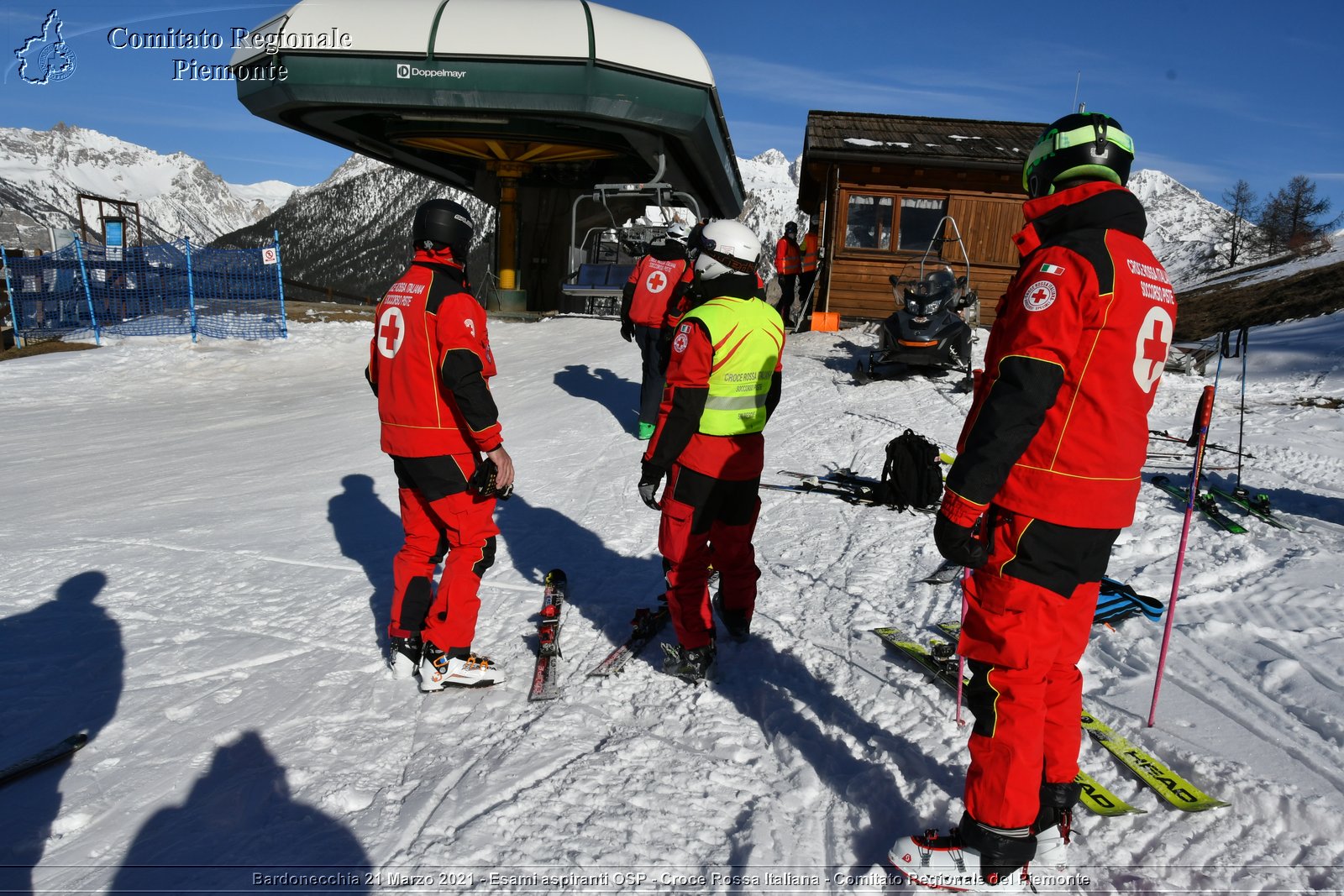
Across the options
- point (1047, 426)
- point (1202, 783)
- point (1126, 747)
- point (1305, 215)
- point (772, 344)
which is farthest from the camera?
point (1305, 215)

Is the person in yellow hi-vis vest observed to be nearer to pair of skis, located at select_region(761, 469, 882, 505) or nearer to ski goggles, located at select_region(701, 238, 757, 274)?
ski goggles, located at select_region(701, 238, 757, 274)

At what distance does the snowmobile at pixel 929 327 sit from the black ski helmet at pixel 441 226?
6903 mm

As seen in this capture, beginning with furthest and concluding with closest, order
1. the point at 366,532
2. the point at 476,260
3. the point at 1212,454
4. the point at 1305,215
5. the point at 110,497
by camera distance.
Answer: the point at 1305,215, the point at 476,260, the point at 1212,454, the point at 110,497, the point at 366,532

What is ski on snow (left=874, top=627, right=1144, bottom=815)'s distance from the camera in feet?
7.71

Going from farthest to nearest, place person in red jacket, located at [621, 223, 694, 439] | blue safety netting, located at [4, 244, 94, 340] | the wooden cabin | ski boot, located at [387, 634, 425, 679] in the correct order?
the wooden cabin
blue safety netting, located at [4, 244, 94, 340]
person in red jacket, located at [621, 223, 694, 439]
ski boot, located at [387, 634, 425, 679]

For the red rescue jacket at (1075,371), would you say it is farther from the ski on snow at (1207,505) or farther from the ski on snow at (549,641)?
the ski on snow at (1207,505)

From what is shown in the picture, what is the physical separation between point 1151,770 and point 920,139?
50.6 feet

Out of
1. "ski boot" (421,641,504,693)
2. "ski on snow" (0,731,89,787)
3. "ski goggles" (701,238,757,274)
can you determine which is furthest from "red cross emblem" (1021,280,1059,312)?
"ski on snow" (0,731,89,787)

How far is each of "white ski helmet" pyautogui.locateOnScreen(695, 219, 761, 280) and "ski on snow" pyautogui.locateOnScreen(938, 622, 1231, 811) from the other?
213 cm

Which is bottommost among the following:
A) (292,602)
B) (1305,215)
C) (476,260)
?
(292,602)

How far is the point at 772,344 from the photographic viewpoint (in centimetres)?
328

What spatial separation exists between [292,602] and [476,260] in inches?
1323

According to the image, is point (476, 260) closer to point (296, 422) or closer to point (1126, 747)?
point (296, 422)

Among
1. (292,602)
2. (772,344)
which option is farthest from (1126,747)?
(292,602)
